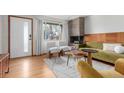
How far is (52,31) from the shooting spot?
2.55 meters

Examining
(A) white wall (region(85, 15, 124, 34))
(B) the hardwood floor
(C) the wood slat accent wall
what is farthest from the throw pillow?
(B) the hardwood floor

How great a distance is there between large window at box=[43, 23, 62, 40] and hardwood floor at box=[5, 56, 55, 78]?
0.68 metres

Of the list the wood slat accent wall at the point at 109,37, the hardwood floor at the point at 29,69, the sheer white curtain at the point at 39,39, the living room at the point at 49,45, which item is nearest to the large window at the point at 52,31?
the living room at the point at 49,45

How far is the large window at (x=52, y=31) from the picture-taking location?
256 cm

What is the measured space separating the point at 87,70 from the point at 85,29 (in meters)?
3.54

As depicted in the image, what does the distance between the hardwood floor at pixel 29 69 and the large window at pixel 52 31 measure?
677mm

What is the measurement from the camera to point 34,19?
3125mm

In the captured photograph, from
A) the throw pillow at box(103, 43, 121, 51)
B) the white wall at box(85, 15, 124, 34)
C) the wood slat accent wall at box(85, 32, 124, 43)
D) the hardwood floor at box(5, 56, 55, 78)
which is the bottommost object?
the hardwood floor at box(5, 56, 55, 78)

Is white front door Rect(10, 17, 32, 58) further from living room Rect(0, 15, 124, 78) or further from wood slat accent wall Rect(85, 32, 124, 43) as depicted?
wood slat accent wall Rect(85, 32, 124, 43)

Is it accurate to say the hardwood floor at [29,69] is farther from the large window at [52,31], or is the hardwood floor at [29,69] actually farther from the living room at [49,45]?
the large window at [52,31]

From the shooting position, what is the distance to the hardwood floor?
82.6 inches

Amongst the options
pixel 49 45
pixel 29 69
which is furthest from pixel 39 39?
pixel 29 69

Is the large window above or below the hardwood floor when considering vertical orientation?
above
